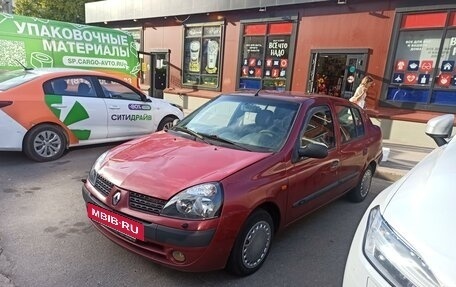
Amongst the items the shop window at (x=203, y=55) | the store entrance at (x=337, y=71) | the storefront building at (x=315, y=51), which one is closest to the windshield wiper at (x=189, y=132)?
the storefront building at (x=315, y=51)

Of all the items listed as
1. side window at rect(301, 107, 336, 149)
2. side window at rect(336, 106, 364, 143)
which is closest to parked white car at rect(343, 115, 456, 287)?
side window at rect(301, 107, 336, 149)

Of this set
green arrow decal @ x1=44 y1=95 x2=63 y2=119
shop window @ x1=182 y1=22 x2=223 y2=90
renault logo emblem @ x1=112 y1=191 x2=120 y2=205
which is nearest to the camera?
renault logo emblem @ x1=112 y1=191 x2=120 y2=205

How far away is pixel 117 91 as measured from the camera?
6.27 metres

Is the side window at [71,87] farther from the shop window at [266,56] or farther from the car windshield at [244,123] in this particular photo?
the shop window at [266,56]

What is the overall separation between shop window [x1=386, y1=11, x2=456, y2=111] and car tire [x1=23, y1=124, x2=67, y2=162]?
826 cm

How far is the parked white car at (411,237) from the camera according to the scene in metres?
1.38

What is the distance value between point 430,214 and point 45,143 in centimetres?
552

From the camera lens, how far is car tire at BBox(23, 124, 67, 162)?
206 inches

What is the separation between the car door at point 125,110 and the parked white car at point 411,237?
5.19 meters

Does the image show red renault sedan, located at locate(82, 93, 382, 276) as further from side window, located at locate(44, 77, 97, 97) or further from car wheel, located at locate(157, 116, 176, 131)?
car wheel, located at locate(157, 116, 176, 131)

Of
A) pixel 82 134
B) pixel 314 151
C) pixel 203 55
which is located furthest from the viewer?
pixel 203 55

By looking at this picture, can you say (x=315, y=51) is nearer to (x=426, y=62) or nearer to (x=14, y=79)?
(x=426, y=62)

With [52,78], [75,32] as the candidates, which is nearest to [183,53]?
[75,32]

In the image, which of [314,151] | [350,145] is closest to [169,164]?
[314,151]
